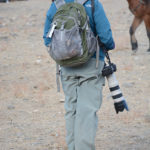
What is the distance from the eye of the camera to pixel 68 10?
140 inches

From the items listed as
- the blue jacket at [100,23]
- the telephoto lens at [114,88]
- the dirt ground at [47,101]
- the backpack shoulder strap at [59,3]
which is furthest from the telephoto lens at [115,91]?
the dirt ground at [47,101]

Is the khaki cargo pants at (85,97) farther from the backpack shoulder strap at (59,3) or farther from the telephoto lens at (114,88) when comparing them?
the backpack shoulder strap at (59,3)

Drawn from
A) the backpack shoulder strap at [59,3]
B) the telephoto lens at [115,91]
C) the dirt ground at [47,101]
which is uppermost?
the backpack shoulder strap at [59,3]

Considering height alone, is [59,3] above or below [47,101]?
above

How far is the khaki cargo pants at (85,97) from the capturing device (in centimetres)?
370

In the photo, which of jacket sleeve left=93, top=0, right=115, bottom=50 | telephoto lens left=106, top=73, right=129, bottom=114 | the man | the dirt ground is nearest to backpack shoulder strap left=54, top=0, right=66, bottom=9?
the man

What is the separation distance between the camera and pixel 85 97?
3.73 meters

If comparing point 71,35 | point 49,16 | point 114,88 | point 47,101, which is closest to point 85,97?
point 114,88

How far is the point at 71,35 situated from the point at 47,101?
309cm

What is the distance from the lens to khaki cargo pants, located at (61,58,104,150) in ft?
12.1

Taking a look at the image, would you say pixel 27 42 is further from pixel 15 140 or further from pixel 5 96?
pixel 15 140

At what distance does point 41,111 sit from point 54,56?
2.52 m

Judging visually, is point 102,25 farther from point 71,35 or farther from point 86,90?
point 86,90

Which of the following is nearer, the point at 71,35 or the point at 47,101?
the point at 71,35
